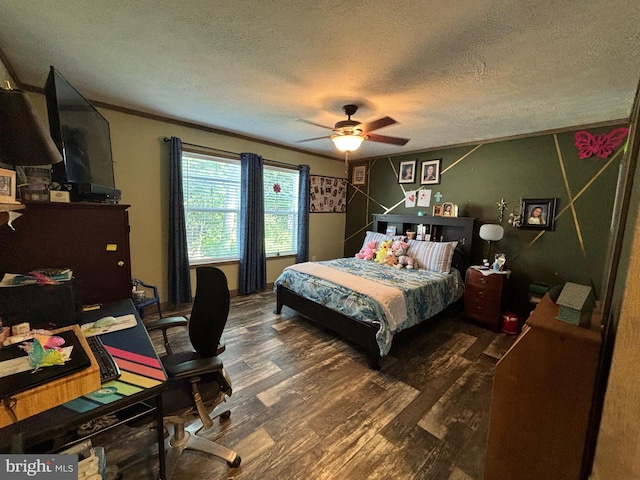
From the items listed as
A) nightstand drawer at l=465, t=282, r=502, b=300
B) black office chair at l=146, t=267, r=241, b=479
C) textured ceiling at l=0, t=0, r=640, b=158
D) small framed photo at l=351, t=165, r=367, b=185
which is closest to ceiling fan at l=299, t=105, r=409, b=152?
textured ceiling at l=0, t=0, r=640, b=158

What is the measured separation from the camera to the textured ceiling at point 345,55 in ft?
4.41

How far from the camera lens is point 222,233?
388 centimetres

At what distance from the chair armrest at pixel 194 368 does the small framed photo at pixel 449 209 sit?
373cm

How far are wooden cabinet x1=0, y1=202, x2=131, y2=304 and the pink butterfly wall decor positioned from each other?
176 inches

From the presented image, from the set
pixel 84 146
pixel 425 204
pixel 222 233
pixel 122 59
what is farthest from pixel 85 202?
pixel 425 204

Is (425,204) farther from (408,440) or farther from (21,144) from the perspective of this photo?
(21,144)

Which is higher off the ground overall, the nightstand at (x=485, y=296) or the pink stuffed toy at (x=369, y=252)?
the pink stuffed toy at (x=369, y=252)

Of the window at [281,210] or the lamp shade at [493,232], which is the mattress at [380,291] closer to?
the lamp shade at [493,232]

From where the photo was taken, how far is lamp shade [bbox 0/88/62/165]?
1067 millimetres

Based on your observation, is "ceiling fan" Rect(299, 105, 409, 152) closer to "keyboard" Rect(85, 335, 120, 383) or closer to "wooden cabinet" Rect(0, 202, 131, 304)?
"wooden cabinet" Rect(0, 202, 131, 304)

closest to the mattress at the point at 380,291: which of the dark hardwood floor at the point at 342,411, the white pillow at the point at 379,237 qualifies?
the dark hardwood floor at the point at 342,411

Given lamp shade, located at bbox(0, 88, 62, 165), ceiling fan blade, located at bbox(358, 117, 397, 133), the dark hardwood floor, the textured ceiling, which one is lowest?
the dark hardwood floor

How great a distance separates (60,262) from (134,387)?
1159 millimetres

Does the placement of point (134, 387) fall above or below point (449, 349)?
above
